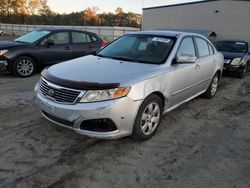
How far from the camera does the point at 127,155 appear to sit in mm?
3896

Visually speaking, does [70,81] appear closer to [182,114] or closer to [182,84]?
[182,84]

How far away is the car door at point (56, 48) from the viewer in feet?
29.0

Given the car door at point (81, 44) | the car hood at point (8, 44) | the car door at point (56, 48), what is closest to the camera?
the car hood at point (8, 44)

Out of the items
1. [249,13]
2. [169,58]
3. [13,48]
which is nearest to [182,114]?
[169,58]

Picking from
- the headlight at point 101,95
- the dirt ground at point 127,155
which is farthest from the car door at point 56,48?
the headlight at point 101,95

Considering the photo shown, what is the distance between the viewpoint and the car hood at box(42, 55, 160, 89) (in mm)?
3771

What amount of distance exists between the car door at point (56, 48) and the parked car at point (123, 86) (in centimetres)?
382

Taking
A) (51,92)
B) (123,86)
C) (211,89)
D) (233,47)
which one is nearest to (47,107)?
(51,92)

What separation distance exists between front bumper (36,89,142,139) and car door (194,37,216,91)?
242 centimetres

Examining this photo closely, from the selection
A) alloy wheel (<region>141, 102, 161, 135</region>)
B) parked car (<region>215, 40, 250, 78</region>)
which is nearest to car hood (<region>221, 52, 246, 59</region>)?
parked car (<region>215, 40, 250, 78</region>)

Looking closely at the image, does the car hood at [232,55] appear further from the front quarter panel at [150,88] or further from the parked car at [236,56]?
the front quarter panel at [150,88]

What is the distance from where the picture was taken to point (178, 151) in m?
4.09

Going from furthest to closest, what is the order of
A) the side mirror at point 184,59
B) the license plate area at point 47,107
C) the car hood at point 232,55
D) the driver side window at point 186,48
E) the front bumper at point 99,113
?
the car hood at point 232,55, the driver side window at point 186,48, the side mirror at point 184,59, the license plate area at point 47,107, the front bumper at point 99,113

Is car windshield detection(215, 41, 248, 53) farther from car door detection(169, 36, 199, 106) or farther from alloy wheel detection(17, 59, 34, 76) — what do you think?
alloy wheel detection(17, 59, 34, 76)
